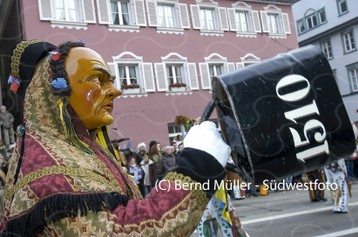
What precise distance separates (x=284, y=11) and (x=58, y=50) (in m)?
19.7

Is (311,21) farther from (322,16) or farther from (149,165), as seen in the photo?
(149,165)

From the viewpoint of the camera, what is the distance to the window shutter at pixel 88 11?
13.9 m

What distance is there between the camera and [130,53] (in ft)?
49.1

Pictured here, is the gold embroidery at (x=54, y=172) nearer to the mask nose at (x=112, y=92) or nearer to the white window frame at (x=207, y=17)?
the mask nose at (x=112, y=92)

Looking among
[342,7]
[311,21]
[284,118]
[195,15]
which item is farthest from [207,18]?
[284,118]

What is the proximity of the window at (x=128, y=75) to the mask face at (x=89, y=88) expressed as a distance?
1321 cm

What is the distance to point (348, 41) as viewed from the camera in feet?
87.5

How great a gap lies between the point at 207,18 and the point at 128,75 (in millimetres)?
4740

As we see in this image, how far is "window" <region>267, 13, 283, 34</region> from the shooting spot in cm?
1933

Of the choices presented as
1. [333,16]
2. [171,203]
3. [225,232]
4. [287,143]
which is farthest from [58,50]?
[333,16]

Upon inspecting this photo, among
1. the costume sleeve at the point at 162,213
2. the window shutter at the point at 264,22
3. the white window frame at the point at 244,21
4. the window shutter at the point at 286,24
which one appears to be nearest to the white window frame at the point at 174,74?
the white window frame at the point at 244,21

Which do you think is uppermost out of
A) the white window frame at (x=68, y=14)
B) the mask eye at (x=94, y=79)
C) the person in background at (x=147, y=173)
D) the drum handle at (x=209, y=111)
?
the white window frame at (x=68, y=14)

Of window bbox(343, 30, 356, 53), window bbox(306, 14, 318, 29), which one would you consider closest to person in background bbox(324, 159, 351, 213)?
window bbox(343, 30, 356, 53)

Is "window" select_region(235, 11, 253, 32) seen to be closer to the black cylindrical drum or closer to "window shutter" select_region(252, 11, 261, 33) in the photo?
"window shutter" select_region(252, 11, 261, 33)
